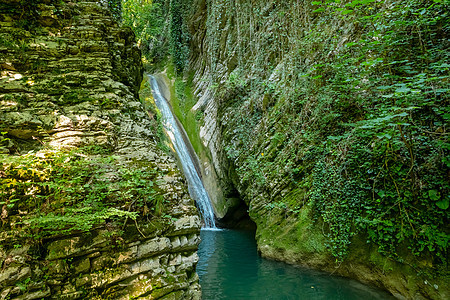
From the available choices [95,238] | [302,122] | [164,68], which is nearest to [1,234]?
[95,238]

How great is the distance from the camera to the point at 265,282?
5.04m

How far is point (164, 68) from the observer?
19.0 meters

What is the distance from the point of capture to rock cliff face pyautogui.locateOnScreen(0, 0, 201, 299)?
9.50 feet

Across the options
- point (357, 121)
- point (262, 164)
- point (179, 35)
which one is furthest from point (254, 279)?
point (179, 35)

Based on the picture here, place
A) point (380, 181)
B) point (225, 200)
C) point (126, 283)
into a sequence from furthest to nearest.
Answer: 1. point (225, 200)
2. point (380, 181)
3. point (126, 283)

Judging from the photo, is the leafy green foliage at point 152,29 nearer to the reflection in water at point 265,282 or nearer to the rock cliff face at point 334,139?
the rock cliff face at point 334,139

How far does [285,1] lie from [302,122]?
4.62 m

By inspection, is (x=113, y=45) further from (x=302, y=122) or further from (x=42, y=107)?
(x=302, y=122)

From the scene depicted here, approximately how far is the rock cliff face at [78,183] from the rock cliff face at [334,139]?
292 cm

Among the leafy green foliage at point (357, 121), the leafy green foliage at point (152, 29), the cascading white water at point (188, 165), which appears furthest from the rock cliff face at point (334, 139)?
the leafy green foliage at point (152, 29)

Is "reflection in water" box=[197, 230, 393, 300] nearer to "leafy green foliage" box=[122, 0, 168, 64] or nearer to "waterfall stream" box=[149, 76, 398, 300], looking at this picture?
"waterfall stream" box=[149, 76, 398, 300]

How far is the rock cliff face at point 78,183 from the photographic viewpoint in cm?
290

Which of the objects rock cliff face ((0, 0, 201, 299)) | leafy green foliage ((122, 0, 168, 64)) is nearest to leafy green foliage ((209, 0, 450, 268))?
rock cliff face ((0, 0, 201, 299))

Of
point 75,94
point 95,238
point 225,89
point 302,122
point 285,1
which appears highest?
point 285,1
